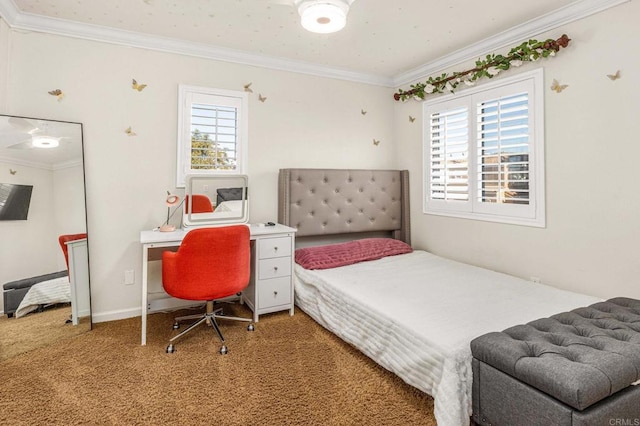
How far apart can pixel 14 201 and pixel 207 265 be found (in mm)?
1385

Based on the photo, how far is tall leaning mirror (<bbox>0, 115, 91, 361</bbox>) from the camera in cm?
242

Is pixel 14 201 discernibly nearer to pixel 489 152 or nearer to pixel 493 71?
pixel 489 152

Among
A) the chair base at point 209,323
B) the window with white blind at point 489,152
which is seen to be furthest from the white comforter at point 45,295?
the window with white blind at point 489,152

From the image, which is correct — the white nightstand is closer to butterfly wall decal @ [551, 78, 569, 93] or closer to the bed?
the bed

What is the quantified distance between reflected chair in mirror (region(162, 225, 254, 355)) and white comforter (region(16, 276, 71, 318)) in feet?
2.75

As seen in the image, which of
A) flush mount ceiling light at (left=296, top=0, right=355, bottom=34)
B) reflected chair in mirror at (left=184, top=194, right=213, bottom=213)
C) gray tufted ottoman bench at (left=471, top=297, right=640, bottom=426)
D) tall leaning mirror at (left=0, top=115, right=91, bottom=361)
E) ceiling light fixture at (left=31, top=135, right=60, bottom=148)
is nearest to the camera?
gray tufted ottoman bench at (left=471, top=297, right=640, bottom=426)

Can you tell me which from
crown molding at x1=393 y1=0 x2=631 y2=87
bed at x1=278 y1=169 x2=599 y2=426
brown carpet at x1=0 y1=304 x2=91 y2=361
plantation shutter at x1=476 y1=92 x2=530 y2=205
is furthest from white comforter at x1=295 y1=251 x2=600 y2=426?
crown molding at x1=393 y1=0 x2=631 y2=87

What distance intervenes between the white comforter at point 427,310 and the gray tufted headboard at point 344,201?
59 centimetres

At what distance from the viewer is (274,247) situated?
3.03 metres

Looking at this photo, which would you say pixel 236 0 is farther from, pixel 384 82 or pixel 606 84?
pixel 606 84

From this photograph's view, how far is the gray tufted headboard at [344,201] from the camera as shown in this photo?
3492mm

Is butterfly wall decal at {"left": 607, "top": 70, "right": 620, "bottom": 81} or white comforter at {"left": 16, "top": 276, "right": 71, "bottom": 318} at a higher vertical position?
butterfly wall decal at {"left": 607, "top": 70, "right": 620, "bottom": 81}

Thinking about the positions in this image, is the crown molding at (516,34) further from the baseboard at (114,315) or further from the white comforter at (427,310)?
the baseboard at (114,315)

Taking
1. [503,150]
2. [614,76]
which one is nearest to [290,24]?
[503,150]
